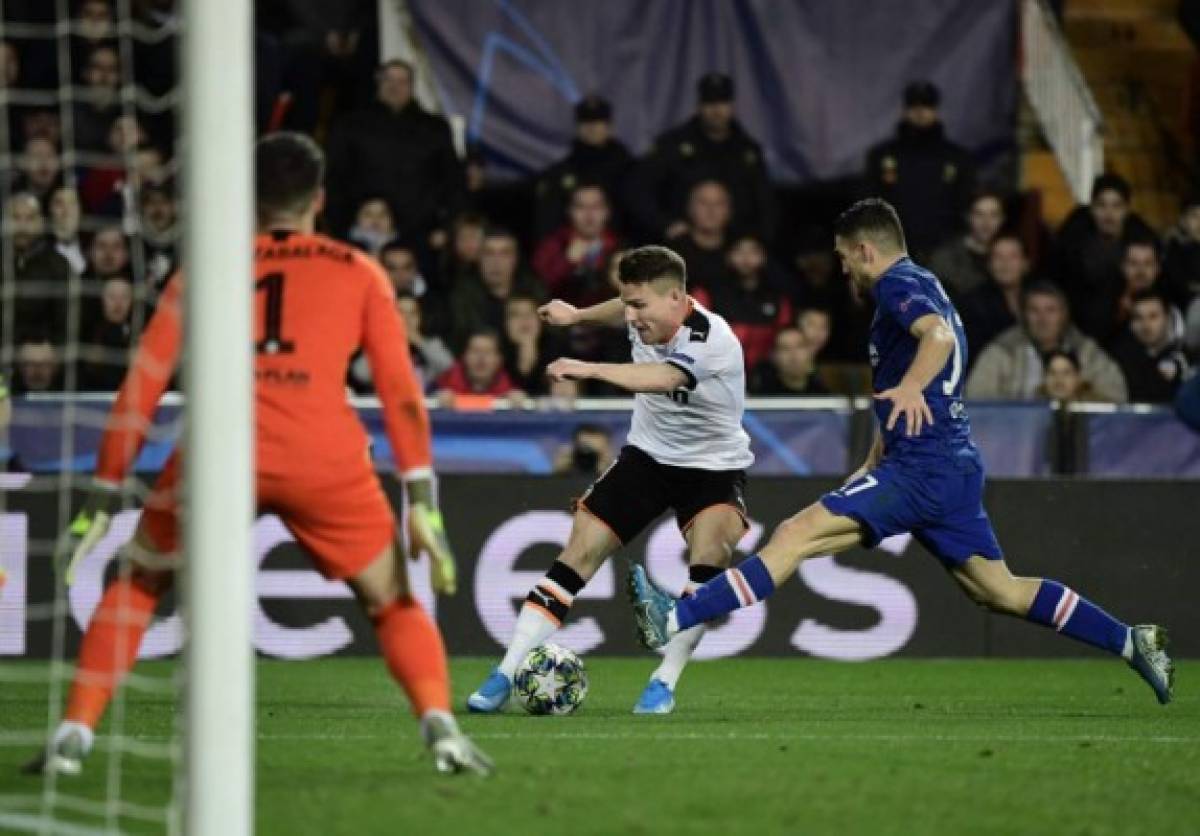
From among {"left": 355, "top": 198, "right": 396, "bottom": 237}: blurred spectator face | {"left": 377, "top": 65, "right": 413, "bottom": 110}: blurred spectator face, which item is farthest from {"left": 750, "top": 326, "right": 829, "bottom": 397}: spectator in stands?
{"left": 377, "top": 65, "right": 413, "bottom": 110}: blurred spectator face

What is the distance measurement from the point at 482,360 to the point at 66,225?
2.52 meters

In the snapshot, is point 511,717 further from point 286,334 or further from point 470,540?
point 470,540

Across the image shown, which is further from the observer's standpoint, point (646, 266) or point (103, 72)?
point (103, 72)

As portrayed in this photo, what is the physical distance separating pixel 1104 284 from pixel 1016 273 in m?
0.82

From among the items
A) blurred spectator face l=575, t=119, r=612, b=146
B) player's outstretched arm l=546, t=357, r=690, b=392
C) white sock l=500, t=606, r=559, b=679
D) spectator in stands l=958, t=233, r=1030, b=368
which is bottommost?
white sock l=500, t=606, r=559, b=679

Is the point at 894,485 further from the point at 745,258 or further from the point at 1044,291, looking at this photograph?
the point at 745,258

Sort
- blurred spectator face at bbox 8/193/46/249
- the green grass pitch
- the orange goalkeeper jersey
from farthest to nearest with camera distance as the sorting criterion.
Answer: blurred spectator face at bbox 8/193/46/249 < the orange goalkeeper jersey < the green grass pitch

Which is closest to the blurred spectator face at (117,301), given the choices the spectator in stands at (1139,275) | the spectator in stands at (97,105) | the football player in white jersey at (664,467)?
the spectator in stands at (97,105)

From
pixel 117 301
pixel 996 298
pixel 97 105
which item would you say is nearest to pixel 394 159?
pixel 97 105

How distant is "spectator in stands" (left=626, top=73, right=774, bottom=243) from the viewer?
54.2 ft

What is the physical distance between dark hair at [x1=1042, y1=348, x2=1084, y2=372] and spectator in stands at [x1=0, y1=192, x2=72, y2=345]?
18.9ft

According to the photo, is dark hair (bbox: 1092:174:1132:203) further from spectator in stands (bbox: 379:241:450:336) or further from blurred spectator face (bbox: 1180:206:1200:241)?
spectator in stands (bbox: 379:241:450:336)

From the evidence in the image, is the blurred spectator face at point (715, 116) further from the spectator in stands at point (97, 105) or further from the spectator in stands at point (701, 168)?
the spectator in stands at point (97, 105)

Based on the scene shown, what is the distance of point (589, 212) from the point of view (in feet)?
52.2
